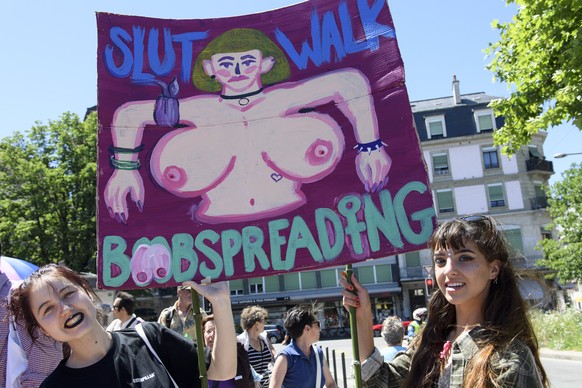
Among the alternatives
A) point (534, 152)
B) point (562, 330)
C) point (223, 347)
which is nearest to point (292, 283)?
point (534, 152)

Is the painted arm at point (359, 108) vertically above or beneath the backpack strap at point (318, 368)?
above

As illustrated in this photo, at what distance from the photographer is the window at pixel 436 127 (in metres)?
44.8

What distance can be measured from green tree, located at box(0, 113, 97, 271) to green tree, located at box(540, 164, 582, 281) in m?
23.7

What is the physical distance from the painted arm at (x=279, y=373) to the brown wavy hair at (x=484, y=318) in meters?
2.43

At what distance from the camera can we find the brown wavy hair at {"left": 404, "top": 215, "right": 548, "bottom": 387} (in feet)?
6.64

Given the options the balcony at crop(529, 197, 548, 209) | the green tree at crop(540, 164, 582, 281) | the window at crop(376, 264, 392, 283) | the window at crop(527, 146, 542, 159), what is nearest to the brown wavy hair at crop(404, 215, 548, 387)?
the green tree at crop(540, 164, 582, 281)

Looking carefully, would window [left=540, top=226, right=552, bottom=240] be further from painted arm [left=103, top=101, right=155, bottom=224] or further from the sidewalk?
painted arm [left=103, top=101, right=155, bottom=224]

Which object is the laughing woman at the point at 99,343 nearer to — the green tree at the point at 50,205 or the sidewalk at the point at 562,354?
the sidewalk at the point at 562,354

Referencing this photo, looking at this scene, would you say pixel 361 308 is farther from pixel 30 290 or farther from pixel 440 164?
pixel 440 164

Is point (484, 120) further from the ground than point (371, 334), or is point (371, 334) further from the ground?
point (484, 120)

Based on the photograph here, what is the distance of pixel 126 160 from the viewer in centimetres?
299

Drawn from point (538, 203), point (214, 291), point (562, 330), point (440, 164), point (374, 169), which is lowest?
point (562, 330)

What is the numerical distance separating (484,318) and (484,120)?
145 feet

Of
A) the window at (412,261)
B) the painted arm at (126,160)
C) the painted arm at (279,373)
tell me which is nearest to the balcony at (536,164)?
the window at (412,261)
